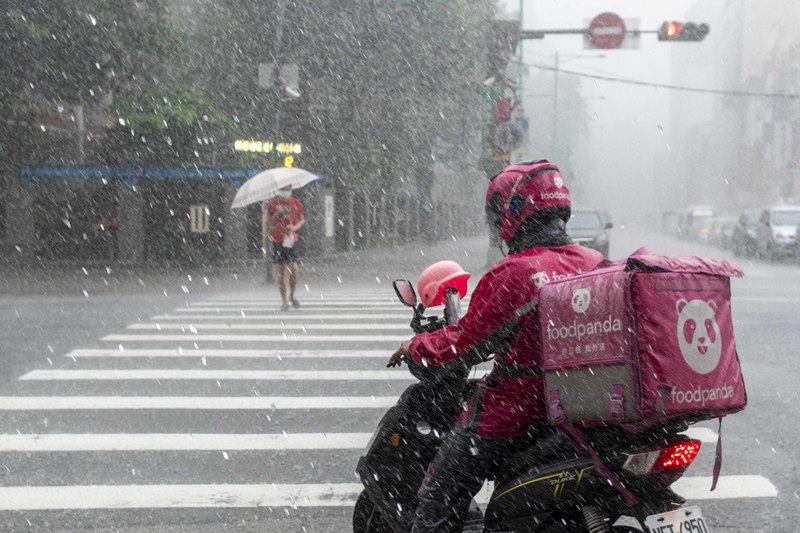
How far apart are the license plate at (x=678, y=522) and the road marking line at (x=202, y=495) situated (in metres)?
2.74

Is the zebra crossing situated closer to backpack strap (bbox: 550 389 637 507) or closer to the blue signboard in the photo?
backpack strap (bbox: 550 389 637 507)

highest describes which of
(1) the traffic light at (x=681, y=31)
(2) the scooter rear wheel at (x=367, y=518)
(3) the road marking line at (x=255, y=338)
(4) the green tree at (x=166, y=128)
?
(1) the traffic light at (x=681, y=31)

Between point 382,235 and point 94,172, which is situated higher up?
point 94,172

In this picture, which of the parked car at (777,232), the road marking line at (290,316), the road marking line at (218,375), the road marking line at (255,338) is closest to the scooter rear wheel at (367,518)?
the road marking line at (218,375)

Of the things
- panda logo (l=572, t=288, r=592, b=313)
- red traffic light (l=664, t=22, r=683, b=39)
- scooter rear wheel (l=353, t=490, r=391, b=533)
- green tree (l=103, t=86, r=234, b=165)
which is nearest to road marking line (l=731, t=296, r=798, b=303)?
red traffic light (l=664, t=22, r=683, b=39)

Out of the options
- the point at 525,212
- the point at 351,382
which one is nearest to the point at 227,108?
the point at 351,382

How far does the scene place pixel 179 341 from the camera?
38.7 feet

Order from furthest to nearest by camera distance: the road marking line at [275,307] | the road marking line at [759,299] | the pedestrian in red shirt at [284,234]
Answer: the road marking line at [759,299] → the road marking line at [275,307] → the pedestrian in red shirt at [284,234]

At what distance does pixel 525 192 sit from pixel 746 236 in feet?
113

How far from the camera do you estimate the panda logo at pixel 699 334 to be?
2.65m

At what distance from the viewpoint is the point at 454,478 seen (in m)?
3.18

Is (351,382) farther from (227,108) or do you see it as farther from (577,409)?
(227,108)

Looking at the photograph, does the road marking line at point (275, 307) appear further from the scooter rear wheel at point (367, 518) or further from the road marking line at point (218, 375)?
the scooter rear wheel at point (367, 518)

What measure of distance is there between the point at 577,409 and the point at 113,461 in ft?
14.3
